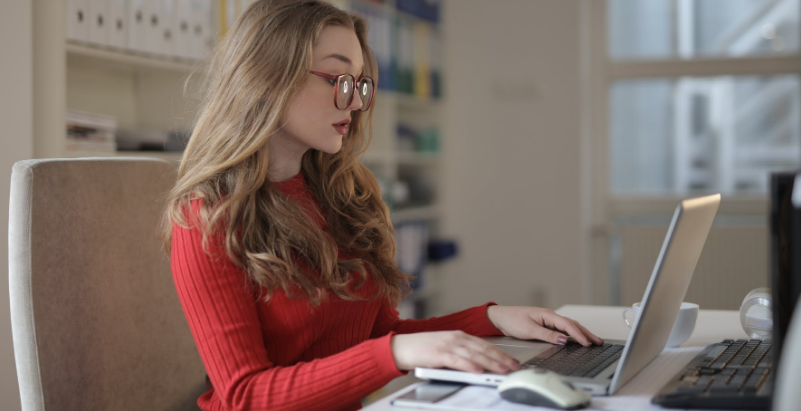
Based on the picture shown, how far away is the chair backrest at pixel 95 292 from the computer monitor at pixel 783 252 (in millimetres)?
989

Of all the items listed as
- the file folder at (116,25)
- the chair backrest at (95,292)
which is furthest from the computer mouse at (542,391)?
the file folder at (116,25)

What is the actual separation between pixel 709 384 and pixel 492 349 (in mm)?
270

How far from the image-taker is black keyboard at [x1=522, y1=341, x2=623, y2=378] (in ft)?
3.36

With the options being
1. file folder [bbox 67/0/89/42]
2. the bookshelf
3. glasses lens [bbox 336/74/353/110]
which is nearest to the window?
the bookshelf

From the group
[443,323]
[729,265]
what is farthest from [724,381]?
[729,265]

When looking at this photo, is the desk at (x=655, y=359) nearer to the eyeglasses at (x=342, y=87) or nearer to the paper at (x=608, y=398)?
the paper at (x=608, y=398)

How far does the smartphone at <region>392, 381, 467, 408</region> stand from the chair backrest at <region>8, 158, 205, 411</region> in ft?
1.87

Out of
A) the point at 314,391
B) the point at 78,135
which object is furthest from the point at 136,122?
the point at 314,391

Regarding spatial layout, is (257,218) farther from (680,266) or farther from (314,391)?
(680,266)

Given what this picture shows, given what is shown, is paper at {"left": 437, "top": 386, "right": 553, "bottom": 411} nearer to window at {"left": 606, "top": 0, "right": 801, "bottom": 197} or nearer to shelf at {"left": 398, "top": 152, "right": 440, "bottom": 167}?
shelf at {"left": 398, "top": 152, "right": 440, "bottom": 167}

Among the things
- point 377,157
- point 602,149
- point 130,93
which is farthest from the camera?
point 602,149

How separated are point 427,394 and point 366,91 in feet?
1.97

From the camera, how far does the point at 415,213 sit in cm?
369

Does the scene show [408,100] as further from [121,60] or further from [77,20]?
[77,20]
